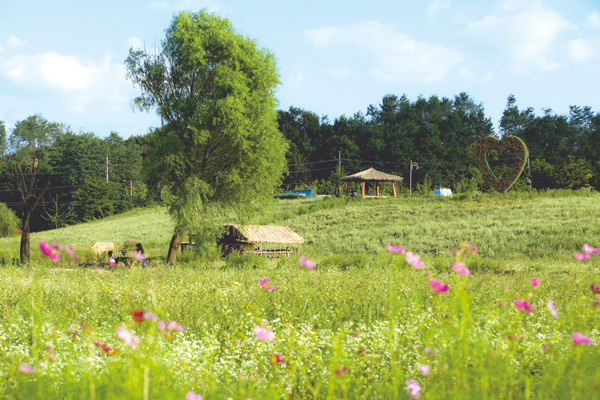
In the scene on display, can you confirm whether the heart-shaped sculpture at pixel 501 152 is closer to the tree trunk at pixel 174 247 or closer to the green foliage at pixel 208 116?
the green foliage at pixel 208 116

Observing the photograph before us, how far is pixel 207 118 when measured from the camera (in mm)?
18125

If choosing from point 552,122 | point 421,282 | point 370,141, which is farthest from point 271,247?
point 552,122

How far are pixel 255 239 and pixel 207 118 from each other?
6.22 metres

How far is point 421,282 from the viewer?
7586 mm

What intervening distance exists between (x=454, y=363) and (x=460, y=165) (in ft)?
238

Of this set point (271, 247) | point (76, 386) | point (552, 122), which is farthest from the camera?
point (552, 122)

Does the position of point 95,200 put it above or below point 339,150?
below

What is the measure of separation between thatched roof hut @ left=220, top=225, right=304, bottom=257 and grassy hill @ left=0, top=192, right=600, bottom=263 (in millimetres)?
719

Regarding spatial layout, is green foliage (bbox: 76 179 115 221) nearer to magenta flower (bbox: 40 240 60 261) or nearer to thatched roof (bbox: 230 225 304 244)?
thatched roof (bbox: 230 225 304 244)

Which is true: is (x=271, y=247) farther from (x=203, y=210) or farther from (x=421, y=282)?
(x=421, y=282)

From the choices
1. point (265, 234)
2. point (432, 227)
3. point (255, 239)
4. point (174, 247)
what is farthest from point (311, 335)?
point (432, 227)

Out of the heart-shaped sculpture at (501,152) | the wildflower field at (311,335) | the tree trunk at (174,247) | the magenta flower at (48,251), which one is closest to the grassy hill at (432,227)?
the heart-shaped sculpture at (501,152)

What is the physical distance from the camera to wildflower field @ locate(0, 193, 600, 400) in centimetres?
264

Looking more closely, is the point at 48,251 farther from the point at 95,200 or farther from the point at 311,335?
the point at 95,200
